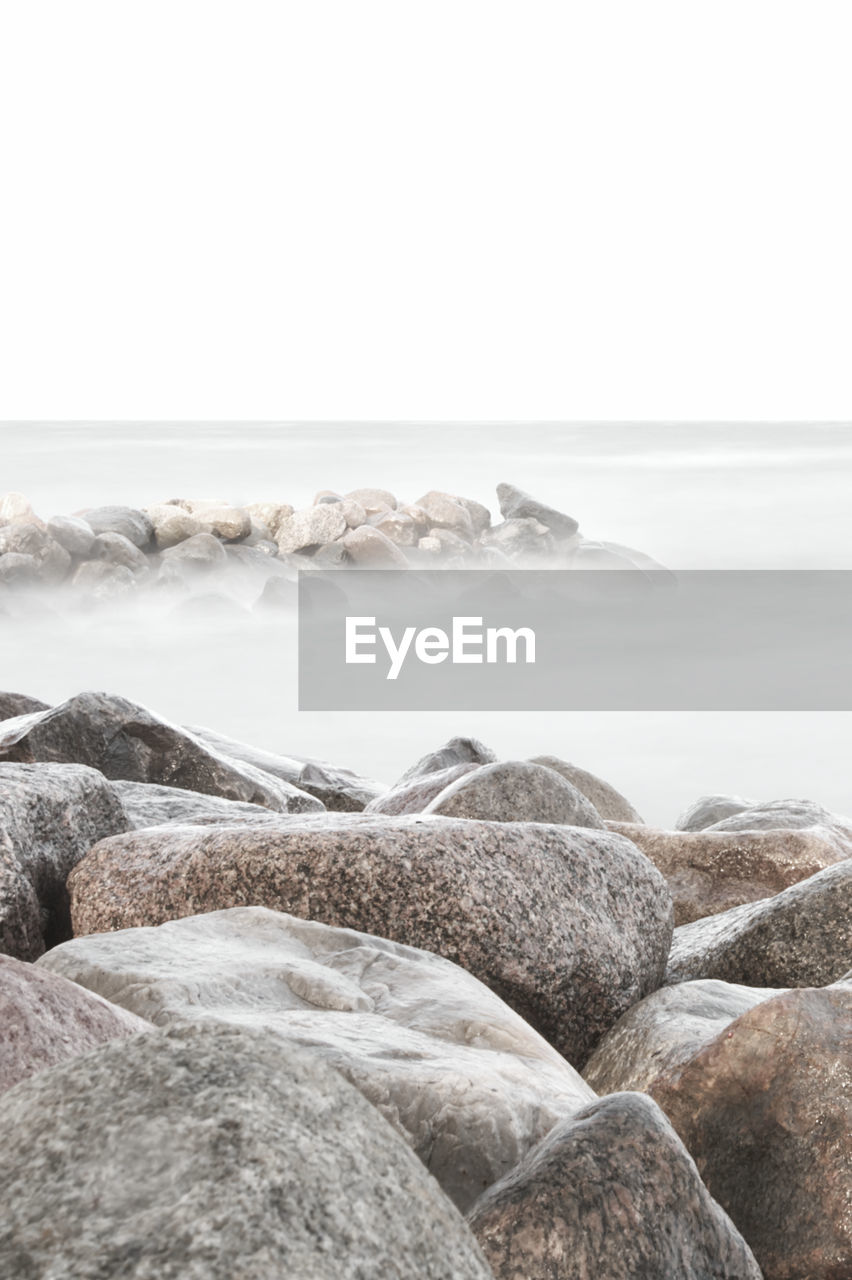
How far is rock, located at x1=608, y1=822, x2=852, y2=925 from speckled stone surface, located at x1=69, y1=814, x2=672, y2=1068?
1.63 m

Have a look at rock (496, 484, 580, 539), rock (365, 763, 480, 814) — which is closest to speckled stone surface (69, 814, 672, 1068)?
rock (365, 763, 480, 814)

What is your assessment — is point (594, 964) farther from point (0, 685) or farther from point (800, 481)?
point (800, 481)

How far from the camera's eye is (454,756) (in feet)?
21.7

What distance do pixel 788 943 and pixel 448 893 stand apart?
132 cm

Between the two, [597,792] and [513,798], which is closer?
[513,798]

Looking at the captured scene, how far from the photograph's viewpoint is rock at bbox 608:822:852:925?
5270 mm

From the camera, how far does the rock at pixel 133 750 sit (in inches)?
211

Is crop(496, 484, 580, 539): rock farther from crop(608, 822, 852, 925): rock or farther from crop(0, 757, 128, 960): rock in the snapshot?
crop(0, 757, 128, 960): rock

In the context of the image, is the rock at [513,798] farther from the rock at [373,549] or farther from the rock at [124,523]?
the rock at [124,523]

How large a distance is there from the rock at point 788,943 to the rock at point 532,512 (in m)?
17.0

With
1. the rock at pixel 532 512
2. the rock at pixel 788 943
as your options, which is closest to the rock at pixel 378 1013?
the rock at pixel 788 943

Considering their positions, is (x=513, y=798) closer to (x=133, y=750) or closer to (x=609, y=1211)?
(x=133, y=750)

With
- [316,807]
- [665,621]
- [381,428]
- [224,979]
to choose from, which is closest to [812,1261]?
[224,979]

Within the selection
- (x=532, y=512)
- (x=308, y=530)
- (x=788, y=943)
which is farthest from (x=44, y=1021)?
(x=532, y=512)
